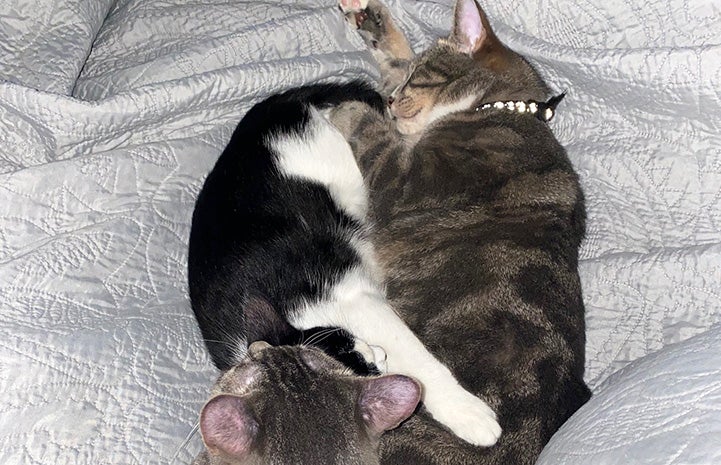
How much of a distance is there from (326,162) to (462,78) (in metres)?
0.46

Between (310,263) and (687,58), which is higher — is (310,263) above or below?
below

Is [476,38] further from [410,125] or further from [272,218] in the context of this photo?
[272,218]

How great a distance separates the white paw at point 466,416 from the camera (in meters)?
1.46

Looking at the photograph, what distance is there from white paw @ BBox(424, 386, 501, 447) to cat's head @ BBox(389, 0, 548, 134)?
85cm

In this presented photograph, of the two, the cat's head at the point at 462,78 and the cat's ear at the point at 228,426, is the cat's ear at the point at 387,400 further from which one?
the cat's head at the point at 462,78

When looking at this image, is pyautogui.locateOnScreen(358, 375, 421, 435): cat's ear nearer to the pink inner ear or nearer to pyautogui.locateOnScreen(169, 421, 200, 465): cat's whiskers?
pyautogui.locateOnScreen(169, 421, 200, 465): cat's whiskers

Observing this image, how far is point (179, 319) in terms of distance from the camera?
180 centimetres

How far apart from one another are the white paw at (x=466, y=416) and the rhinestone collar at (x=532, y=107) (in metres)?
0.83

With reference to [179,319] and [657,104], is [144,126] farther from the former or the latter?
[657,104]

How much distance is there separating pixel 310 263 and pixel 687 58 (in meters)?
1.06

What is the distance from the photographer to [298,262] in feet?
5.73

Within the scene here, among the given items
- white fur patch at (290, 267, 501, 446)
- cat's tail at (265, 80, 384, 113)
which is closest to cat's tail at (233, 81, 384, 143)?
cat's tail at (265, 80, 384, 113)

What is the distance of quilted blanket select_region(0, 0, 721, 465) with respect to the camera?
1.59 m

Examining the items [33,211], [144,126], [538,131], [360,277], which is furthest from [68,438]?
[538,131]
